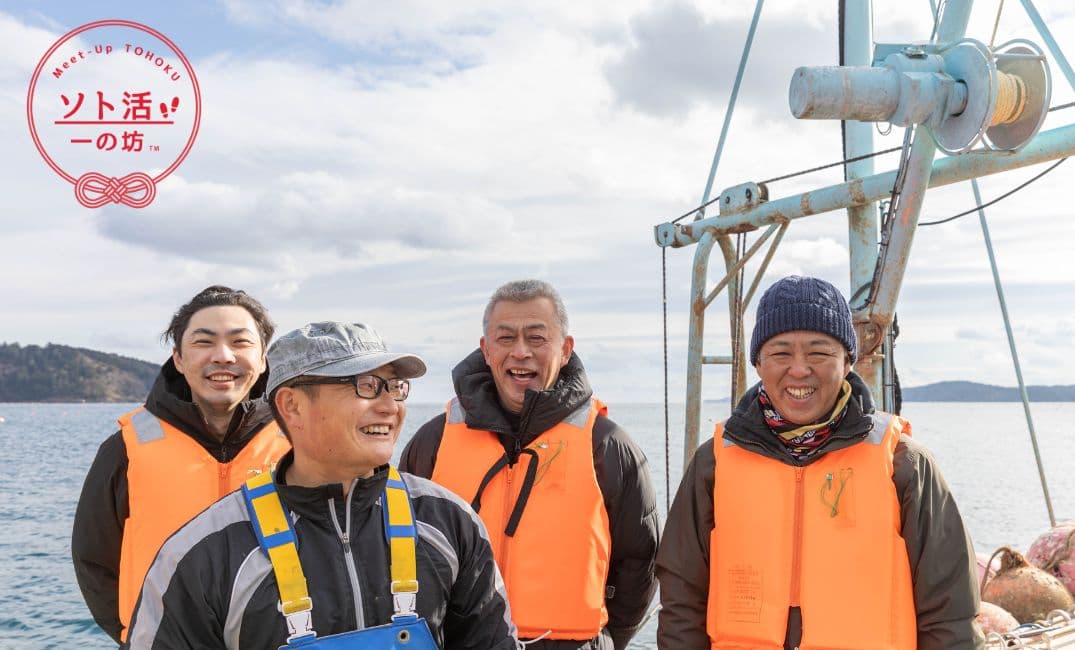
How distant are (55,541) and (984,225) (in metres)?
23.8

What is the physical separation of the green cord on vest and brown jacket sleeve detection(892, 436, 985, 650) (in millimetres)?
144

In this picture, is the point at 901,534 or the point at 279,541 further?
the point at 901,534

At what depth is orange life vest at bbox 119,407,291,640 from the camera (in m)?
3.79

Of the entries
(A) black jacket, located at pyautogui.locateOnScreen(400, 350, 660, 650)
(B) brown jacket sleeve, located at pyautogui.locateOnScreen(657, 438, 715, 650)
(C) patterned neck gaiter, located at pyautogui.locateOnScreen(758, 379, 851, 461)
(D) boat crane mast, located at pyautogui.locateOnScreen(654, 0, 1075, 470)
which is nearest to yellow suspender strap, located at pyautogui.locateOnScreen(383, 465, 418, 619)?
(B) brown jacket sleeve, located at pyautogui.locateOnScreen(657, 438, 715, 650)

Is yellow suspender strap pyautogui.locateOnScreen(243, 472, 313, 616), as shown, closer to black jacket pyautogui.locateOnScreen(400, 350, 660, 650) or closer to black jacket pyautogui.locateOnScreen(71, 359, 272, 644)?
black jacket pyautogui.locateOnScreen(71, 359, 272, 644)

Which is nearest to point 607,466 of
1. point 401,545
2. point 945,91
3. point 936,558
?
point 936,558

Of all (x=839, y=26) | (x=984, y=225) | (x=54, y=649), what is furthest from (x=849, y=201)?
(x=54, y=649)

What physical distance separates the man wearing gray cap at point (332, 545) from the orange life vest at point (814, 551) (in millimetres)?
927

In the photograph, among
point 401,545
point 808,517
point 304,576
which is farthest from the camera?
point 808,517

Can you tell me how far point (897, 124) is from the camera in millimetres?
4461

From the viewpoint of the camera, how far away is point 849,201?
708cm

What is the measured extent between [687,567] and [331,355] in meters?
1.50

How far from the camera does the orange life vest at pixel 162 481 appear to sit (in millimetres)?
3785

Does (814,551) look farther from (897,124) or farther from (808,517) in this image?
(897,124)
